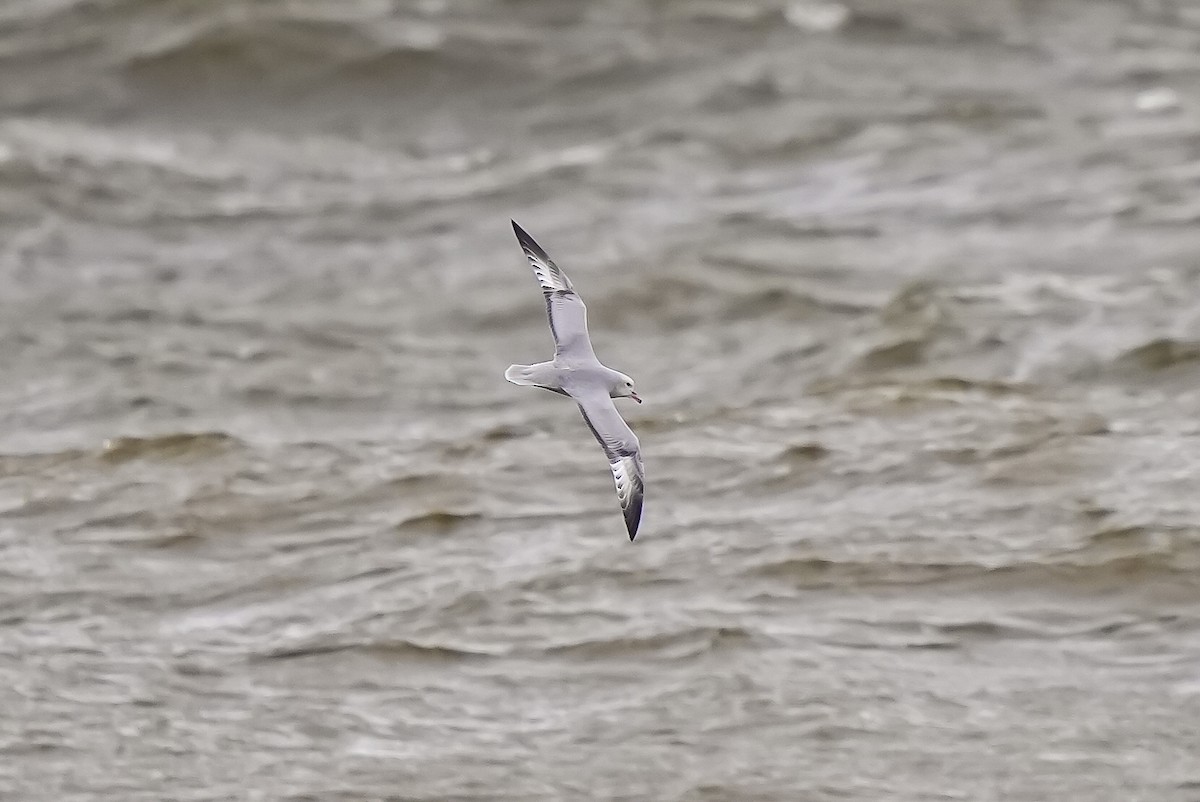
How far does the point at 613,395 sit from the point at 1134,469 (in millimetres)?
2215

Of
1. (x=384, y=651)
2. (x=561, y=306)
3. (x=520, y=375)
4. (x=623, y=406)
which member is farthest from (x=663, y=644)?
(x=623, y=406)

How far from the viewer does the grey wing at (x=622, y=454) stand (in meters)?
3.89

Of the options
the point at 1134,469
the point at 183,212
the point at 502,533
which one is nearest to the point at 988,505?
the point at 1134,469

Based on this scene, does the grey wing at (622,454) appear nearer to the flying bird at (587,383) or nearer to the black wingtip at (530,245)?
the flying bird at (587,383)

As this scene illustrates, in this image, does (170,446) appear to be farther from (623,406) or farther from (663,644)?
(663,644)

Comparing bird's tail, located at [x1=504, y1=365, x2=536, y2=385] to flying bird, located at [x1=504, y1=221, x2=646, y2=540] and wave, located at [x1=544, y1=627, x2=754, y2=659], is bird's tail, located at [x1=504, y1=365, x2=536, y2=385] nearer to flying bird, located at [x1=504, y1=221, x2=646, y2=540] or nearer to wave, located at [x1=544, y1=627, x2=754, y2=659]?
flying bird, located at [x1=504, y1=221, x2=646, y2=540]

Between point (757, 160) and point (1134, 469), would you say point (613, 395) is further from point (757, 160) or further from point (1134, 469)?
point (757, 160)

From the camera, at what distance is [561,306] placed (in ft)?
13.9

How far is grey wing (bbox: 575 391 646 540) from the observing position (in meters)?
3.89

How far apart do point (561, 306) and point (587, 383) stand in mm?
257

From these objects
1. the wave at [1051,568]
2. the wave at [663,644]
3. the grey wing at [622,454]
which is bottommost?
the wave at [663,644]

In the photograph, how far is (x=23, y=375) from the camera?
6891mm

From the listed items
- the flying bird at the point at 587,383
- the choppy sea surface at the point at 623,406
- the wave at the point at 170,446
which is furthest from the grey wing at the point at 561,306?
the wave at the point at 170,446

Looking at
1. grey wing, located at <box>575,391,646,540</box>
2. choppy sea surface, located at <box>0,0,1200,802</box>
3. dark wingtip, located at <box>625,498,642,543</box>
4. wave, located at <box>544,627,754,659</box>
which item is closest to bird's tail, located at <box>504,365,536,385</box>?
grey wing, located at <box>575,391,646,540</box>
